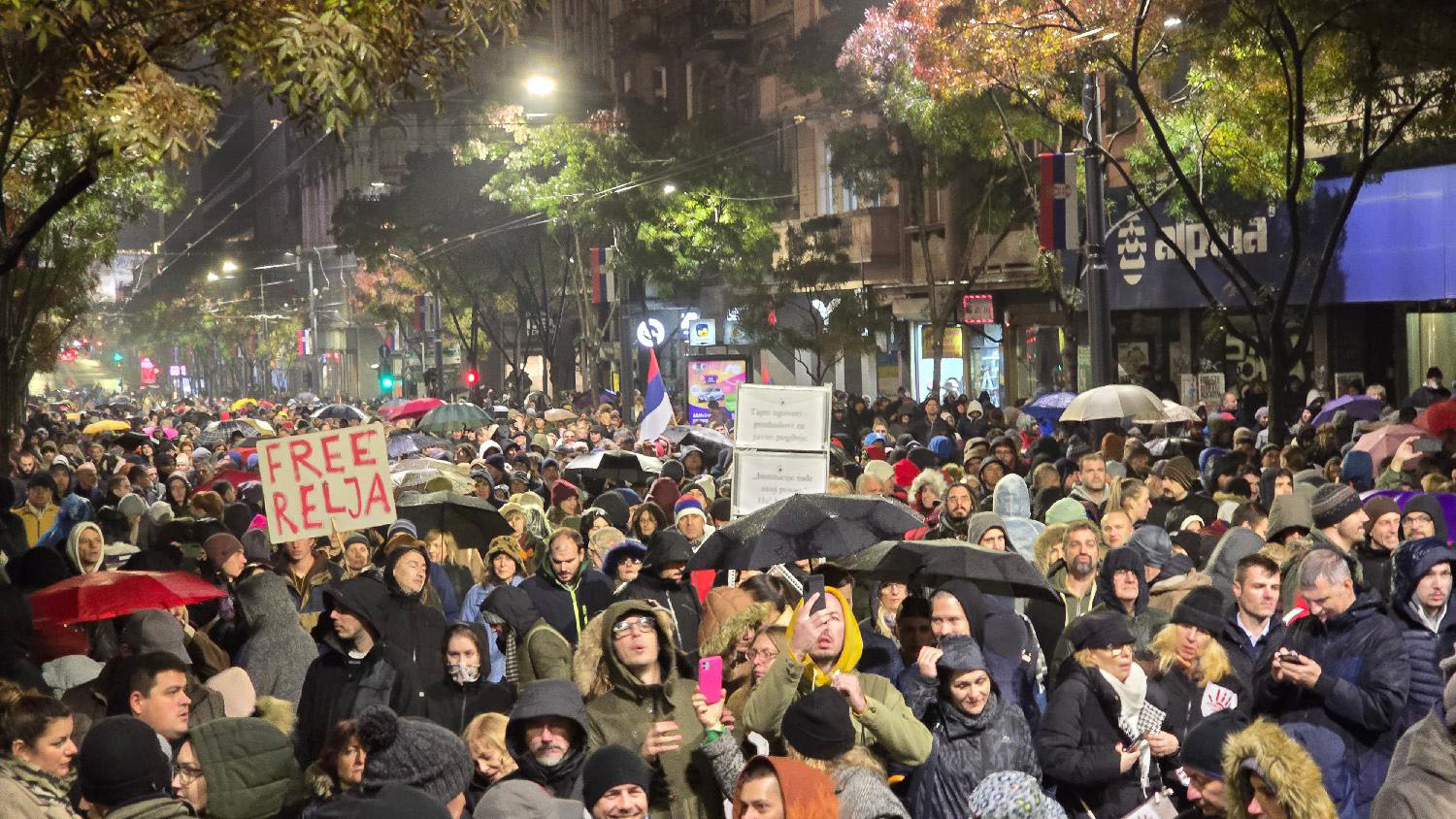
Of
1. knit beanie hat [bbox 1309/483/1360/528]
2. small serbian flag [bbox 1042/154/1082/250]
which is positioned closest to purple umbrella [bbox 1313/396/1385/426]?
small serbian flag [bbox 1042/154/1082/250]

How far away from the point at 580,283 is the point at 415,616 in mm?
39033

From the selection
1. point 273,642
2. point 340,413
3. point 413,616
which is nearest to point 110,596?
point 273,642

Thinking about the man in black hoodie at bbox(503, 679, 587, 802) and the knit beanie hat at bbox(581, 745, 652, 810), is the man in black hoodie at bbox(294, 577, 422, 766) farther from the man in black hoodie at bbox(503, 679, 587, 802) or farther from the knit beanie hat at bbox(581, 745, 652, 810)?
the knit beanie hat at bbox(581, 745, 652, 810)

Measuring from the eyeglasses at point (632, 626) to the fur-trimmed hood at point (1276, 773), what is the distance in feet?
7.84

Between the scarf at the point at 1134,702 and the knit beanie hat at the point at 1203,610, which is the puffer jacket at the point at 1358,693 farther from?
the scarf at the point at 1134,702

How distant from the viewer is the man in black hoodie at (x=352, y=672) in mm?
7867

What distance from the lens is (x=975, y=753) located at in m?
6.57

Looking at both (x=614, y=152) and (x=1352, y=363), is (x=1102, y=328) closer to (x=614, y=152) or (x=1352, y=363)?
(x=1352, y=363)

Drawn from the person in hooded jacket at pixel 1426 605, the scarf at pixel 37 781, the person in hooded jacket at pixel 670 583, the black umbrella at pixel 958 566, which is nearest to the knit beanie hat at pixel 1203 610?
the person in hooded jacket at pixel 1426 605

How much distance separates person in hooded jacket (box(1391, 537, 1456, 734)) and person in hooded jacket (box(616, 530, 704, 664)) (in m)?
3.79

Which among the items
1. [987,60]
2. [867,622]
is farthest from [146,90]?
[987,60]

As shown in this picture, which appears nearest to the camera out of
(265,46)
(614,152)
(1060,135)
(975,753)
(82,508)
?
(975,753)

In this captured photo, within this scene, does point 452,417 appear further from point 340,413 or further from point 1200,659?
point 1200,659

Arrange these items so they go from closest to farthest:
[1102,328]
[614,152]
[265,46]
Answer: [265,46] → [1102,328] → [614,152]
